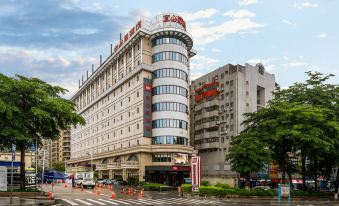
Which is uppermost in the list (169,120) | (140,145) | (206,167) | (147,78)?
(147,78)

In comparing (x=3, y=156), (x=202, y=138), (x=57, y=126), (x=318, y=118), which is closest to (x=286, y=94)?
(x=318, y=118)

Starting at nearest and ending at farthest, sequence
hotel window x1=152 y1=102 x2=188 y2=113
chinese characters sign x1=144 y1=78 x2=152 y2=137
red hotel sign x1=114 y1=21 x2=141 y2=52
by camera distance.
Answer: hotel window x1=152 y1=102 x2=188 y2=113 → chinese characters sign x1=144 y1=78 x2=152 y2=137 → red hotel sign x1=114 y1=21 x2=141 y2=52

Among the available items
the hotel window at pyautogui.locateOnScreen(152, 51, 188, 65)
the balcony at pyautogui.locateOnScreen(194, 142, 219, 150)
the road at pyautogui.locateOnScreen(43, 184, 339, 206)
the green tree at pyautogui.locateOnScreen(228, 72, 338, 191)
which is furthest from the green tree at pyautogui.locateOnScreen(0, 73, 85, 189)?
the balcony at pyautogui.locateOnScreen(194, 142, 219, 150)

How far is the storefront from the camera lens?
3155 inches

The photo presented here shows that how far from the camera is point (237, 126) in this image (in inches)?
3629

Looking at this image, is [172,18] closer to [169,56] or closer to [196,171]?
[169,56]

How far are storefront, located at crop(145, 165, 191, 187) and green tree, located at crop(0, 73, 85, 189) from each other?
3833 cm

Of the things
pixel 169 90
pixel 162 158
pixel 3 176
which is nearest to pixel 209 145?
pixel 162 158

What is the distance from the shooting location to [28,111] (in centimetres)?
4112

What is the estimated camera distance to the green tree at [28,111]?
38.9m

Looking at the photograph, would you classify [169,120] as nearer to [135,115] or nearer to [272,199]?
[135,115]

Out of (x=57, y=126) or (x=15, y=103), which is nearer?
(x=15, y=103)

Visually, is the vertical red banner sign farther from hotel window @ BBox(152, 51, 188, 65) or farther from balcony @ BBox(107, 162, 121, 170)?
balcony @ BBox(107, 162, 121, 170)

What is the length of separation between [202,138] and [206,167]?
7675 mm
